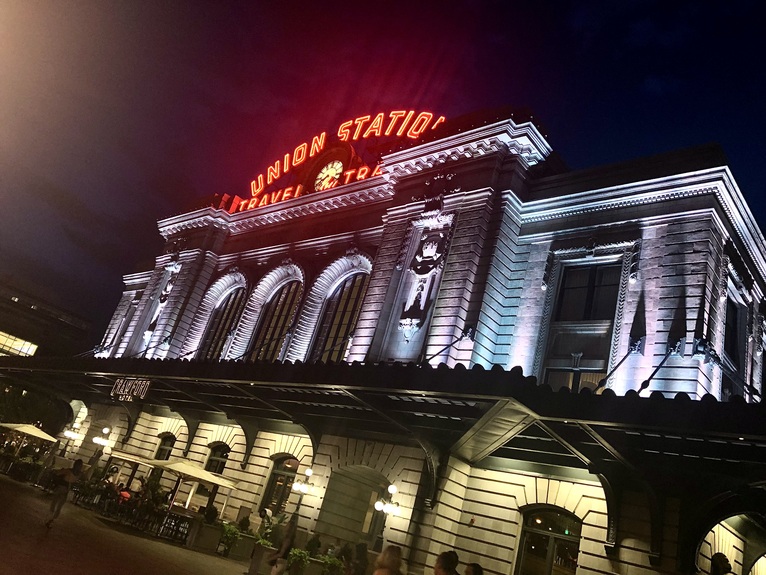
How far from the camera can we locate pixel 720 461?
12.1 metres

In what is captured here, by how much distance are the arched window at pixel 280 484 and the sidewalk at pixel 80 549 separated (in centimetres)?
381

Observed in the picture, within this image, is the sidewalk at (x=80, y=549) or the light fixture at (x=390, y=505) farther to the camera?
the light fixture at (x=390, y=505)

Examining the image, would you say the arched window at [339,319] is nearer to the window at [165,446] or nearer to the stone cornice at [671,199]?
the window at [165,446]

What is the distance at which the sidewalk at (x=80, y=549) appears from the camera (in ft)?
34.3

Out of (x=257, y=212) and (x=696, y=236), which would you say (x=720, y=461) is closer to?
(x=696, y=236)

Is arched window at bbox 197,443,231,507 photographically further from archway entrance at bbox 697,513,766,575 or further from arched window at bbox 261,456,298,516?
archway entrance at bbox 697,513,766,575

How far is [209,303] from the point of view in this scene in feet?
110

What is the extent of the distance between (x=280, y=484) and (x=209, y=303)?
47.7ft

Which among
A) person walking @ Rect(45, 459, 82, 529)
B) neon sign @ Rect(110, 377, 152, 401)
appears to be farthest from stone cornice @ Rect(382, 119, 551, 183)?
person walking @ Rect(45, 459, 82, 529)

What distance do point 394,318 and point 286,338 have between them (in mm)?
7787

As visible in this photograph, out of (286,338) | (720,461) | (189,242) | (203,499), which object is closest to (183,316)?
(189,242)

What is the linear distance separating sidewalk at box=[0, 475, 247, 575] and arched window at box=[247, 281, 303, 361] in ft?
36.2

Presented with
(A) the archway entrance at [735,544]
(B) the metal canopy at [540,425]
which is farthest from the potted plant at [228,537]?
(A) the archway entrance at [735,544]

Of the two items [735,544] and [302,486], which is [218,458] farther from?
[735,544]
